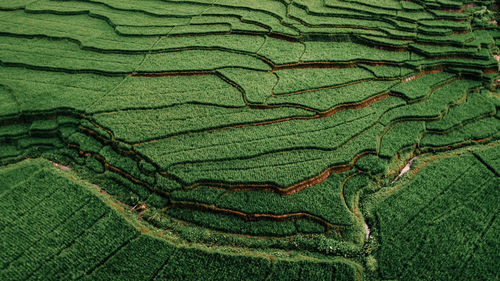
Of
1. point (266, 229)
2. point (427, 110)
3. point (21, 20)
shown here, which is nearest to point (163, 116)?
point (266, 229)

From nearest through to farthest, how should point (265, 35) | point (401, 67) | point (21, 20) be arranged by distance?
point (401, 67) < point (265, 35) < point (21, 20)

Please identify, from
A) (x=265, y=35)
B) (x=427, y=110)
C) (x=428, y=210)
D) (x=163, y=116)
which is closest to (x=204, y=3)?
(x=265, y=35)

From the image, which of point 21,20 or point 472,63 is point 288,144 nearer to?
point 472,63

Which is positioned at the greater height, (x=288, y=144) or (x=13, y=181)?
(x=288, y=144)

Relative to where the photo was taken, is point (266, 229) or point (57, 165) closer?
point (266, 229)

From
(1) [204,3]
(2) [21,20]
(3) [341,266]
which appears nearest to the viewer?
(3) [341,266]

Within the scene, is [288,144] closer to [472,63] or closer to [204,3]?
[472,63]

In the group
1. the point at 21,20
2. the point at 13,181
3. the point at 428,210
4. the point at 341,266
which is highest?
the point at 21,20
